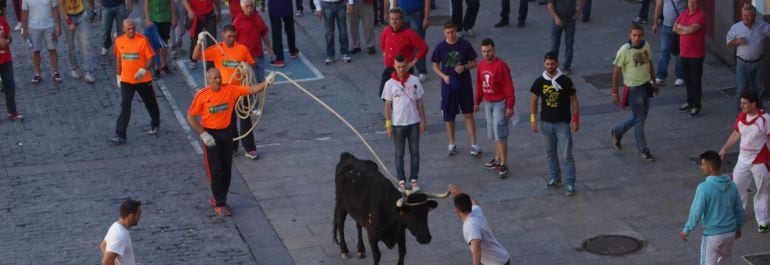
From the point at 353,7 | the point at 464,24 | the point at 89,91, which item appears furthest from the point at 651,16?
the point at 89,91

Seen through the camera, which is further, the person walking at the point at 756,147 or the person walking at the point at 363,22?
the person walking at the point at 363,22

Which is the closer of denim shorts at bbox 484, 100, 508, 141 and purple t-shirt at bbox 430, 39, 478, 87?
denim shorts at bbox 484, 100, 508, 141

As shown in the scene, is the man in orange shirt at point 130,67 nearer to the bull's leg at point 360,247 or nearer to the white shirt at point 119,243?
the bull's leg at point 360,247

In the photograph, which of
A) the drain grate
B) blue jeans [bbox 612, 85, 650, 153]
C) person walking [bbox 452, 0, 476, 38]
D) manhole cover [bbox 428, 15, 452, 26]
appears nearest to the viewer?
the drain grate

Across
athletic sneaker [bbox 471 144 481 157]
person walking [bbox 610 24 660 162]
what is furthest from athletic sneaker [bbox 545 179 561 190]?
athletic sneaker [bbox 471 144 481 157]

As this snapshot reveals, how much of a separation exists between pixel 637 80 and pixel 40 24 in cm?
931

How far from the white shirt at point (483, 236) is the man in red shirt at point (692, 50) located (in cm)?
732

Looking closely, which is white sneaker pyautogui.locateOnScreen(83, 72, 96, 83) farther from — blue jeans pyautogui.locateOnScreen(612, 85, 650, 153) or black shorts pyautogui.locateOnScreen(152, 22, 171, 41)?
blue jeans pyautogui.locateOnScreen(612, 85, 650, 153)

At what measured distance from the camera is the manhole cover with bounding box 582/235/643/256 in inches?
571

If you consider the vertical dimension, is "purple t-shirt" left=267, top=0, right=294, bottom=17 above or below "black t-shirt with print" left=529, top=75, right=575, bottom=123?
below

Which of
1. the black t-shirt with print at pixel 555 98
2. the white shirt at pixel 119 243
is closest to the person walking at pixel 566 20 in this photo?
the black t-shirt with print at pixel 555 98

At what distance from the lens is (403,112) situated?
16.1 metres

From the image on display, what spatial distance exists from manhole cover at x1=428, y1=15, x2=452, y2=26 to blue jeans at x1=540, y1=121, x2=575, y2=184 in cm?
882

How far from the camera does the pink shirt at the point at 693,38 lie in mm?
A: 19141
